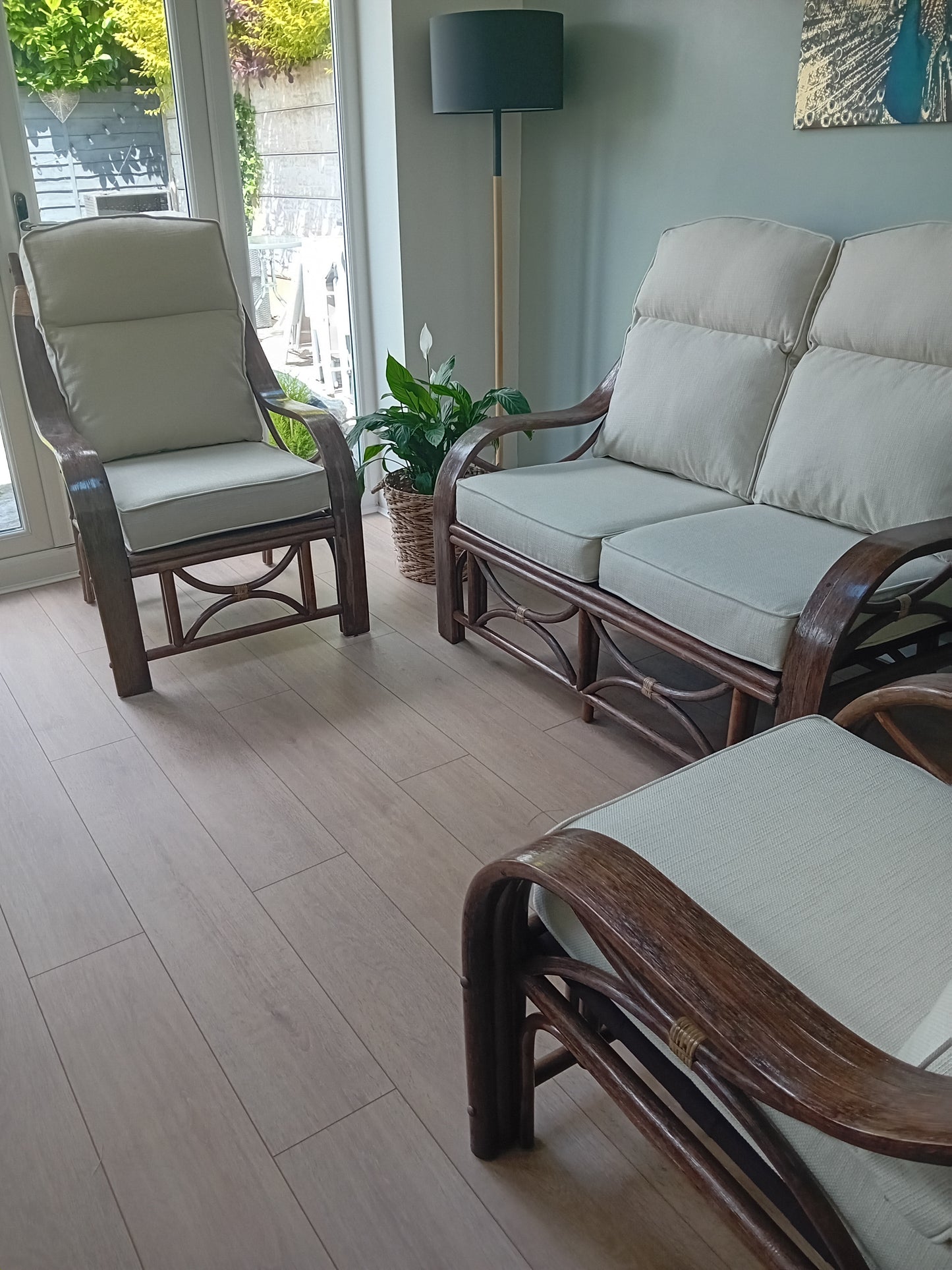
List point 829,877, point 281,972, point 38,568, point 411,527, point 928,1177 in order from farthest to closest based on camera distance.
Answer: point 38,568
point 411,527
point 281,972
point 829,877
point 928,1177

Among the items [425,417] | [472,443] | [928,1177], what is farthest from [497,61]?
[928,1177]

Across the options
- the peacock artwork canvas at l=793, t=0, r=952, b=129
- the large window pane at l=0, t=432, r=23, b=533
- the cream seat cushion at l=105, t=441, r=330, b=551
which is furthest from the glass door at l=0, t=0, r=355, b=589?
the peacock artwork canvas at l=793, t=0, r=952, b=129

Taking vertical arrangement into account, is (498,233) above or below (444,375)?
above

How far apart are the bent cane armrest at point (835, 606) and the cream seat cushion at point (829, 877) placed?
0.34m

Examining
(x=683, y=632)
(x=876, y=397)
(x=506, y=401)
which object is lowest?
(x=683, y=632)

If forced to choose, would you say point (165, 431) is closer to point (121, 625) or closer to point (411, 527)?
point (121, 625)

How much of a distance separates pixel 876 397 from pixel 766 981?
1.56 meters

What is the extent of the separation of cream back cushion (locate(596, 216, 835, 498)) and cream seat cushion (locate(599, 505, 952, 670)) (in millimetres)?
260

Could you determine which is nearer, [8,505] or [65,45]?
[65,45]

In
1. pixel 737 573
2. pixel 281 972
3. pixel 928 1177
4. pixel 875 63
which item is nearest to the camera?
pixel 928 1177

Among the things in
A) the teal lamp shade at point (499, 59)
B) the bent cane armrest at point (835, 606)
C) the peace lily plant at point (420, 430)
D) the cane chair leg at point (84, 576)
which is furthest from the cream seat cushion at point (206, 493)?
the bent cane armrest at point (835, 606)

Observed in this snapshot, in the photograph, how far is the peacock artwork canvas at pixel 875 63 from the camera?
2189 mm

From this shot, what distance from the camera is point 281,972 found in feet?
5.49

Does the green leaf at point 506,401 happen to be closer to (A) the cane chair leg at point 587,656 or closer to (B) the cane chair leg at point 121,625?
(A) the cane chair leg at point 587,656
